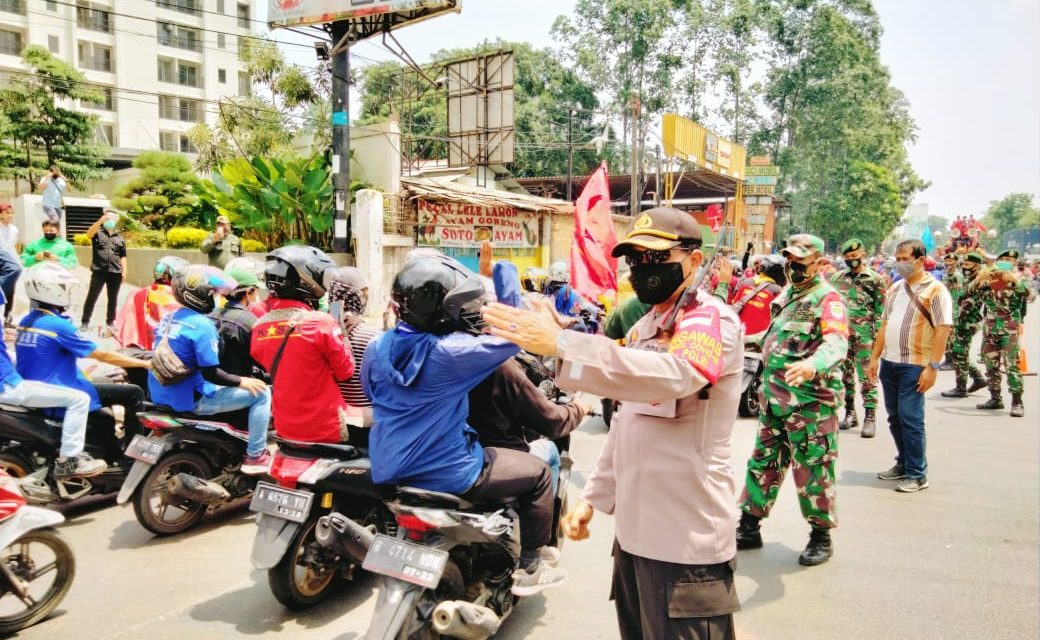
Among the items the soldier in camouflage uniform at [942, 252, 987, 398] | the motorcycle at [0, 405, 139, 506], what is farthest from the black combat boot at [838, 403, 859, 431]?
the motorcycle at [0, 405, 139, 506]

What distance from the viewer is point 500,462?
3.07m

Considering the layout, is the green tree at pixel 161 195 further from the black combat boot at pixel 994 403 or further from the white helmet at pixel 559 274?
the black combat boot at pixel 994 403

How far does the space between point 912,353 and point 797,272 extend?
1980 millimetres

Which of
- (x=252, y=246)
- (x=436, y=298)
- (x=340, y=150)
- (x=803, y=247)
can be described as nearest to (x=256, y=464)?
(x=436, y=298)

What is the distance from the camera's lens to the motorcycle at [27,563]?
317 cm

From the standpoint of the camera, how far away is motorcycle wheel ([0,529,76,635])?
130 inches

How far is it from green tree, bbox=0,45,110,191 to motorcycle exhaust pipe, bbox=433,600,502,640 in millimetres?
26207

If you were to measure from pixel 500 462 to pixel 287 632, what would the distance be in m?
1.44

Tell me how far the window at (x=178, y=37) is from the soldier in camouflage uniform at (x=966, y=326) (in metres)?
47.8

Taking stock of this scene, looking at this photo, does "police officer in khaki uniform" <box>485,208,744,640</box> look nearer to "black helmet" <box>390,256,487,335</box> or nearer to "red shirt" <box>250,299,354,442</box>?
"black helmet" <box>390,256,487,335</box>

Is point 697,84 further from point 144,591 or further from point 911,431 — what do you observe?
point 144,591

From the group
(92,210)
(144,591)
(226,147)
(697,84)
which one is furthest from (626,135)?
(144,591)

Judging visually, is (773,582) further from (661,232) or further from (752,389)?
(752,389)

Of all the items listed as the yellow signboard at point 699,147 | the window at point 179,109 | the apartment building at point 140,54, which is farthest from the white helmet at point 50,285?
the window at point 179,109
